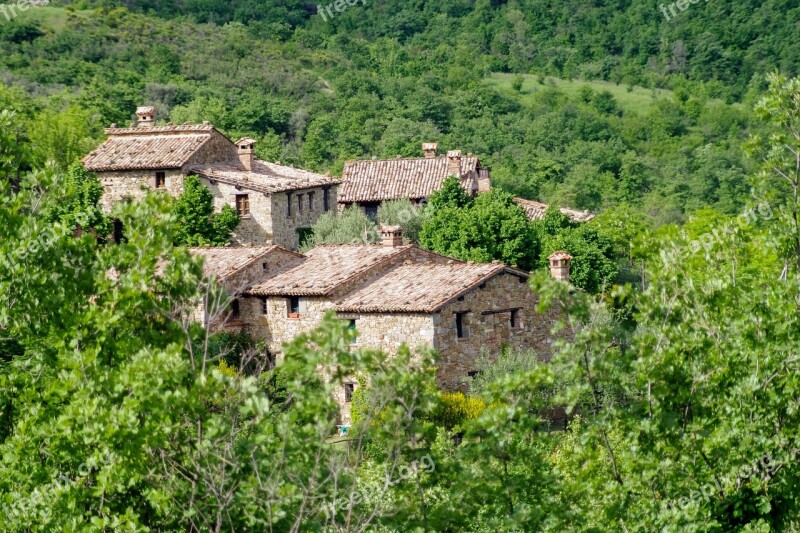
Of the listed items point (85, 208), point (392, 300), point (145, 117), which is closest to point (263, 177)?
point (145, 117)

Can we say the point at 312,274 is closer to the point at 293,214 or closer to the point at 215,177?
the point at 215,177

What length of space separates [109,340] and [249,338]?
66.1ft

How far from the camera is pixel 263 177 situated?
46375 millimetres

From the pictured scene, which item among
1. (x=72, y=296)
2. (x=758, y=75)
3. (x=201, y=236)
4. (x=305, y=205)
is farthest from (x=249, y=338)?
(x=758, y=75)

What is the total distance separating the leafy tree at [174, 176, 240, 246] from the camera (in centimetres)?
4338

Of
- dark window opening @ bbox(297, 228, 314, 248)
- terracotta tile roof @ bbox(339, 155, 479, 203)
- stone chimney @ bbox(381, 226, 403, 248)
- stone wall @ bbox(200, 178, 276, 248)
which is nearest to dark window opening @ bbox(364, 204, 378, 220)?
terracotta tile roof @ bbox(339, 155, 479, 203)

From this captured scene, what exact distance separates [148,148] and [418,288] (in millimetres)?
14150

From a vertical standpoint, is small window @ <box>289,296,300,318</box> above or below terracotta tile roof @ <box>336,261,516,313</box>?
below

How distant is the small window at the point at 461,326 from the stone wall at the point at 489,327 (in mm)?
70

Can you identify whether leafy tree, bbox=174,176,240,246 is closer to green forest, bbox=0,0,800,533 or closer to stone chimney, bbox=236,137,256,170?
stone chimney, bbox=236,137,256,170

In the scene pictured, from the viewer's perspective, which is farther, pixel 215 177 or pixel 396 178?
pixel 396 178

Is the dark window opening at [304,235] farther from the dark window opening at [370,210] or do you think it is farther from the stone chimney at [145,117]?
the stone chimney at [145,117]

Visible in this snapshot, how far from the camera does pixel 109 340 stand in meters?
17.1

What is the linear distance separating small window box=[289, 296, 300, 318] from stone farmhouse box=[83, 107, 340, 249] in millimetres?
7660
